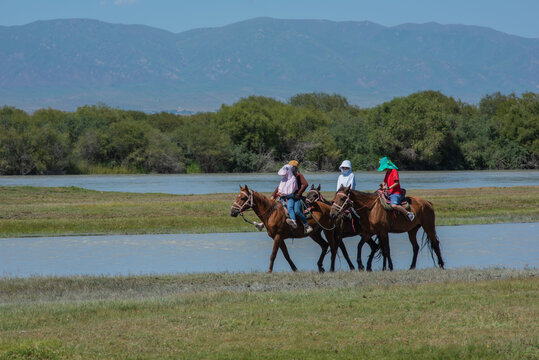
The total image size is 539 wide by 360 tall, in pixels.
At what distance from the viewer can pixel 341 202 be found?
53.1ft

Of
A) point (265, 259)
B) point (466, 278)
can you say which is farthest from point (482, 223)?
point (466, 278)

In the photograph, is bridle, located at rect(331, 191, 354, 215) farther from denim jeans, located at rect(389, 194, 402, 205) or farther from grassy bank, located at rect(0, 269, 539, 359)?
grassy bank, located at rect(0, 269, 539, 359)

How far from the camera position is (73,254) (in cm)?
2147

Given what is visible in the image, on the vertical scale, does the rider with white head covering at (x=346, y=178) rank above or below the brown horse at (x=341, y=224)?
above

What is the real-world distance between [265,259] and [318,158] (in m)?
73.2

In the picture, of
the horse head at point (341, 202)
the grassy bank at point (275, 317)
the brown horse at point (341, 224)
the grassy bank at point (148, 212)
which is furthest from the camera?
the grassy bank at point (148, 212)

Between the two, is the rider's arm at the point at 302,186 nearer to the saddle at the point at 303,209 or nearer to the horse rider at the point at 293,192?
the horse rider at the point at 293,192

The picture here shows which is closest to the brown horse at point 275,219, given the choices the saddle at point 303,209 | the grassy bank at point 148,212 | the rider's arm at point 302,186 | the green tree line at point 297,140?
the saddle at point 303,209

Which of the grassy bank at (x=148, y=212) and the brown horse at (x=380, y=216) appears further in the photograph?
the grassy bank at (x=148, y=212)

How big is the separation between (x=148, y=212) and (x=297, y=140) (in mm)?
62419

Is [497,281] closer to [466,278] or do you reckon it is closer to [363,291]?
[466,278]

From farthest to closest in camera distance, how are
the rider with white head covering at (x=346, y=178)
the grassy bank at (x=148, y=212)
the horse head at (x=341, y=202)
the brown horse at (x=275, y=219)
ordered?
the grassy bank at (x=148, y=212)
the rider with white head covering at (x=346, y=178)
the brown horse at (x=275, y=219)
the horse head at (x=341, y=202)

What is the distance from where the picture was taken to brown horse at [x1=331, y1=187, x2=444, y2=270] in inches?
641

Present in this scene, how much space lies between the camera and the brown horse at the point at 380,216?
16281 mm
